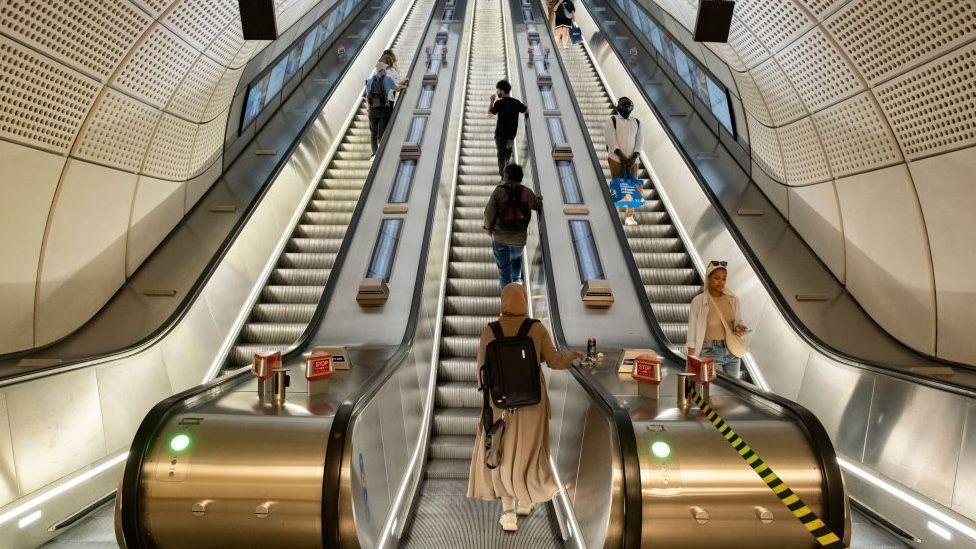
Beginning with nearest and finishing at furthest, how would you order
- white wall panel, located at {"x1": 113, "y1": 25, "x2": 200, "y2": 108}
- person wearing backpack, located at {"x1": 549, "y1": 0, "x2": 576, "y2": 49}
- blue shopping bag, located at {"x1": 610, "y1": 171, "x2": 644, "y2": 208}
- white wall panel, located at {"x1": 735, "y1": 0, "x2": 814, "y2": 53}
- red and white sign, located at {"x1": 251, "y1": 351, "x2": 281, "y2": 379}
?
1. red and white sign, located at {"x1": 251, "y1": 351, "x2": 281, "y2": 379}
2. white wall panel, located at {"x1": 113, "y1": 25, "x2": 200, "y2": 108}
3. white wall panel, located at {"x1": 735, "y1": 0, "x2": 814, "y2": 53}
4. blue shopping bag, located at {"x1": 610, "y1": 171, "x2": 644, "y2": 208}
5. person wearing backpack, located at {"x1": 549, "y1": 0, "x2": 576, "y2": 49}

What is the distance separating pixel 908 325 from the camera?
5402 millimetres

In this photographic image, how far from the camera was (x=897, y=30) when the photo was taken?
4.89 m

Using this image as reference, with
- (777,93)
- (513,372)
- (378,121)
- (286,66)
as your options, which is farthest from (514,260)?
(286,66)

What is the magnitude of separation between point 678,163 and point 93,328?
747 cm

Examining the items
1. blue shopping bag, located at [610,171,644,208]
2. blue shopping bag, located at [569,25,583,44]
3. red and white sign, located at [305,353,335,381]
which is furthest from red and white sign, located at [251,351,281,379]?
blue shopping bag, located at [569,25,583,44]

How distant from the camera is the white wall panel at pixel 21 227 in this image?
4820 millimetres

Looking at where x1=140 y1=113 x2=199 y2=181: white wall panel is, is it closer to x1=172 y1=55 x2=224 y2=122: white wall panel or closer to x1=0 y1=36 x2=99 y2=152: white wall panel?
x1=172 y1=55 x2=224 y2=122: white wall panel

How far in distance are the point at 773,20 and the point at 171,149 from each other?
646cm

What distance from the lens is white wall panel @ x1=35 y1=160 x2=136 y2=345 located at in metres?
5.37

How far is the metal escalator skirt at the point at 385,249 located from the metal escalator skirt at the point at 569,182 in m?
2.19

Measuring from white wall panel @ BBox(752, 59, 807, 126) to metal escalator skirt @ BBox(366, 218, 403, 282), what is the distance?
179 inches

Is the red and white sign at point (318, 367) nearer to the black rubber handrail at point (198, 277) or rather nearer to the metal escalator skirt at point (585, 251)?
the black rubber handrail at point (198, 277)

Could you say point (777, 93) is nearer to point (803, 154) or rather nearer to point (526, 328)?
point (803, 154)

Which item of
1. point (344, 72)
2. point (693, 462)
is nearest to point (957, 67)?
point (693, 462)
